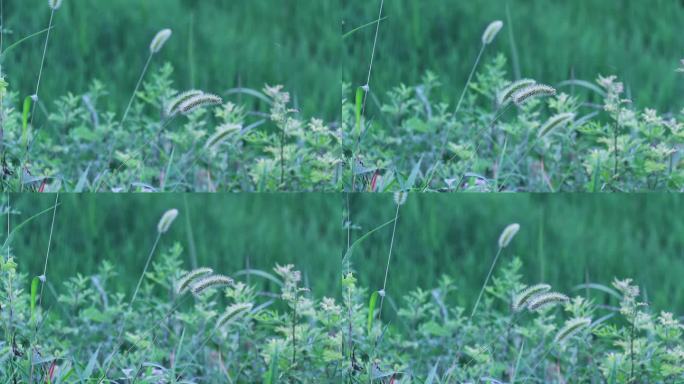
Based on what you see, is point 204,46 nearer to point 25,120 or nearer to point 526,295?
point 25,120

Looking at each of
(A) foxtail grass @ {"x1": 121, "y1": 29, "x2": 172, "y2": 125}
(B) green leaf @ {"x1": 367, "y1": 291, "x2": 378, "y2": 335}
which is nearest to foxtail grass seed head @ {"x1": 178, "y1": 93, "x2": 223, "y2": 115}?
(A) foxtail grass @ {"x1": 121, "y1": 29, "x2": 172, "y2": 125}

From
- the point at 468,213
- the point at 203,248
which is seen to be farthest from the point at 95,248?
the point at 468,213

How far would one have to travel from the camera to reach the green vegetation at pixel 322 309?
286cm

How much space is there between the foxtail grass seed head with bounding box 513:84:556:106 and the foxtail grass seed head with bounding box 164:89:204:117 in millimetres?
1002

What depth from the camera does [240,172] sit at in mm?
2914

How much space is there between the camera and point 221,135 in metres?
2.89

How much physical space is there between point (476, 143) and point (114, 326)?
1281mm

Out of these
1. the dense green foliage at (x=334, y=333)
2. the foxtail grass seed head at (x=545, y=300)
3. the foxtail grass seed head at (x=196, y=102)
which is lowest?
the dense green foliage at (x=334, y=333)

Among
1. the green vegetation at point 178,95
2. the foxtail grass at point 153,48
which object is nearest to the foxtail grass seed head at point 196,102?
the green vegetation at point 178,95

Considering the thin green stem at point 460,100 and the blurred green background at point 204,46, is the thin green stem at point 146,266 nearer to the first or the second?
the blurred green background at point 204,46

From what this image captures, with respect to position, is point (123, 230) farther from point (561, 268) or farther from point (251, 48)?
point (561, 268)

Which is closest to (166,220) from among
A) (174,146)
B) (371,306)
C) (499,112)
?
(174,146)

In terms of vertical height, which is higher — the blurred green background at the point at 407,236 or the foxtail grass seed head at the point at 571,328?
the blurred green background at the point at 407,236

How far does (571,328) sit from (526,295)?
173 millimetres
